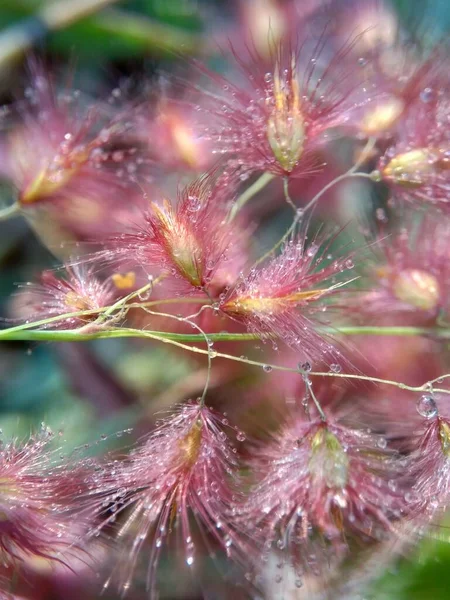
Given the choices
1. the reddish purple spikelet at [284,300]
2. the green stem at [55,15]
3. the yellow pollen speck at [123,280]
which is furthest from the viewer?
the green stem at [55,15]

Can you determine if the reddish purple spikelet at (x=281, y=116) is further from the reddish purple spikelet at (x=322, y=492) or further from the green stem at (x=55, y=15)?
the green stem at (x=55, y=15)

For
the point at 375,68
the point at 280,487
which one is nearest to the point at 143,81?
the point at 375,68

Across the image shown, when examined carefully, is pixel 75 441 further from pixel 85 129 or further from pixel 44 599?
pixel 85 129

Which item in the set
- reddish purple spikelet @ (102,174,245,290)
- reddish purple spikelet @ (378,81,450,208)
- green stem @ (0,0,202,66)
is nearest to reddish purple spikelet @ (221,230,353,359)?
reddish purple spikelet @ (102,174,245,290)

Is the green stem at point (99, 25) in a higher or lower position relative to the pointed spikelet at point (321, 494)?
higher

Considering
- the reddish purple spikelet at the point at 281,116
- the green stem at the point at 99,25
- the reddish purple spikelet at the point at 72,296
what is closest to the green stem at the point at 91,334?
the reddish purple spikelet at the point at 72,296

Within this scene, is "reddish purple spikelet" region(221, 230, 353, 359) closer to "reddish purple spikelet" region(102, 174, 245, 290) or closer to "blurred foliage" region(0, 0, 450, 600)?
"reddish purple spikelet" region(102, 174, 245, 290)
